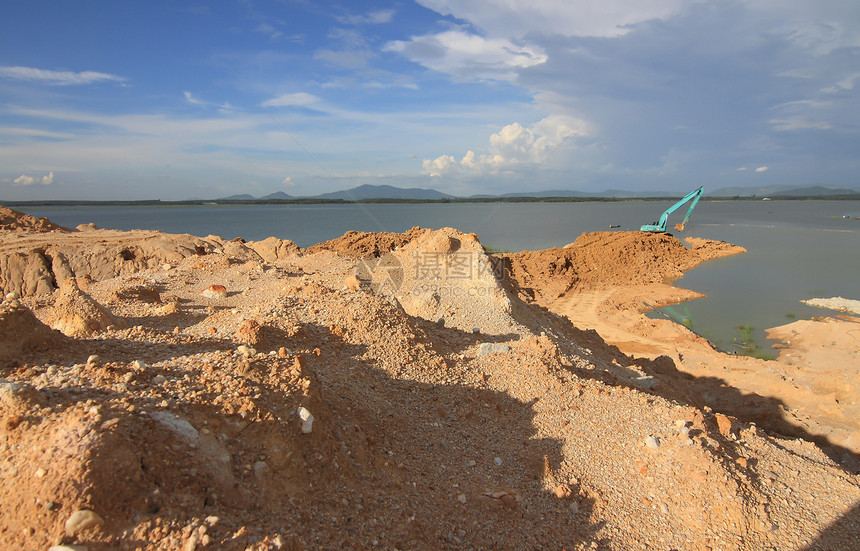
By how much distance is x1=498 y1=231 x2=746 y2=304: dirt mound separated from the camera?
22.2 metres

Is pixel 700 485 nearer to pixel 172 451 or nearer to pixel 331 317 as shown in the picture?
pixel 172 451

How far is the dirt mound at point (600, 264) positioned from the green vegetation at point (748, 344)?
7.02 meters

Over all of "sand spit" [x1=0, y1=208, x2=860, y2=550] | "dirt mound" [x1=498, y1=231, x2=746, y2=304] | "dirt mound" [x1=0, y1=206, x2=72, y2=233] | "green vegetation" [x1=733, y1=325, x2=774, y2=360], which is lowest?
"green vegetation" [x1=733, y1=325, x2=774, y2=360]

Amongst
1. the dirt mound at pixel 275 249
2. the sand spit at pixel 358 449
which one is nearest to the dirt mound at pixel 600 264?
the dirt mound at pixel 275 249

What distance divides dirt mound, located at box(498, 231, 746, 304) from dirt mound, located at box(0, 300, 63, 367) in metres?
17.7

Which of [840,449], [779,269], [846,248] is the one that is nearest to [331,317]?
[840,449]

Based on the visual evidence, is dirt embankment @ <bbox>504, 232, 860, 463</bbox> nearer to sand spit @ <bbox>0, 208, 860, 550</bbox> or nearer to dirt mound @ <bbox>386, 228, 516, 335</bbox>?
dirt mound @ <bbox>386, 228, 516, 335</bbox>

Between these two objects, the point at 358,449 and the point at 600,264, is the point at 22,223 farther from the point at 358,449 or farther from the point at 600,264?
the point at 600,264

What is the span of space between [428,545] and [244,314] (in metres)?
4.34

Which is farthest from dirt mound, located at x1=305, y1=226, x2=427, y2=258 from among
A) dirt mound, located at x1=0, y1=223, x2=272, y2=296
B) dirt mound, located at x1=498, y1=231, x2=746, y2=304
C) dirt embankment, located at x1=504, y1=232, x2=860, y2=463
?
dirt mound, located at x1=0, y1=223, x2=272, y2=296

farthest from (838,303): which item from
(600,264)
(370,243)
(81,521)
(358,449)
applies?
(81,521)

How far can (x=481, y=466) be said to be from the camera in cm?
403

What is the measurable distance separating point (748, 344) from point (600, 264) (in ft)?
34.9

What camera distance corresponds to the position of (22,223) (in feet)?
64.4
